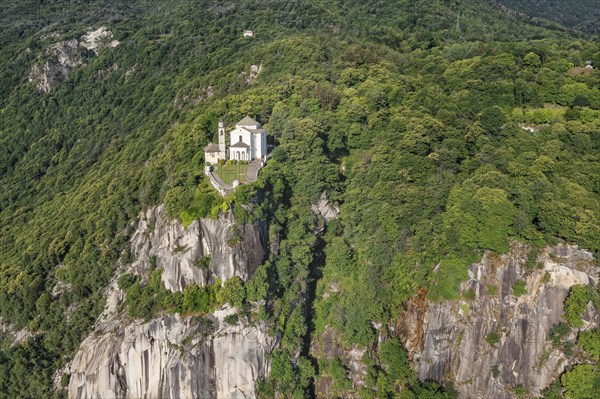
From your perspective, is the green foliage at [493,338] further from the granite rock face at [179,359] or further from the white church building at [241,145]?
the white church building at [241,145]

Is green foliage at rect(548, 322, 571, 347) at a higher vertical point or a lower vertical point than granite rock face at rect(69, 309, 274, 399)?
higher

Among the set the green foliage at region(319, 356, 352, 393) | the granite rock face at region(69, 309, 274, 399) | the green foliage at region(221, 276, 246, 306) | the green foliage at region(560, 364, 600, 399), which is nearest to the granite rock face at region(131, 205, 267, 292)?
the green foliage at region(221, 276, 246, 306)

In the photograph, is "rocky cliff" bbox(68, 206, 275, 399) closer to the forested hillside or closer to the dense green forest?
the dense green forest

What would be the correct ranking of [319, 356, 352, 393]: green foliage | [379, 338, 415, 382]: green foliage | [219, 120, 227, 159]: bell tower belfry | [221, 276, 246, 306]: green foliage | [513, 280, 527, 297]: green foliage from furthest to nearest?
[219, 120, 227, 159]: bell tower belfry, [319, 356, 352, 393]: green foliage, [379, 338, 415, 382]: green foliage, [221, 276, 246, 306]: green foliage, [513, 280, 527, 297]: green foliage

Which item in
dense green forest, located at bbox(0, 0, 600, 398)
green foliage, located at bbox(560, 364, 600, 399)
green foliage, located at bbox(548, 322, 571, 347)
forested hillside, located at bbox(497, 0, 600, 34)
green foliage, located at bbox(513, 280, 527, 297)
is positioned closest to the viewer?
green foliage, located at bbox(560, 364, 600, 399)

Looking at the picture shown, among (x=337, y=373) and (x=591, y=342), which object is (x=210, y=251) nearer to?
(x=337, y=373)

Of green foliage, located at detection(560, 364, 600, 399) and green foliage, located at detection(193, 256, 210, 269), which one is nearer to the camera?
green foliage, located at detection(560, 364, 600, 399)

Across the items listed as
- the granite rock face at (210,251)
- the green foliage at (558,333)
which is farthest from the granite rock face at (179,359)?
the green foliage at (558,333)

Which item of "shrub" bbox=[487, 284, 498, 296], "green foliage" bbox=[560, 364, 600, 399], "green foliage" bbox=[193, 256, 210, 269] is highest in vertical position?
"green foliage" bbox=[193, 256, 210, 269]

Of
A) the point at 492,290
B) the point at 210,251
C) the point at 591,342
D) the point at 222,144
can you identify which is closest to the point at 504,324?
the point at 492,290
